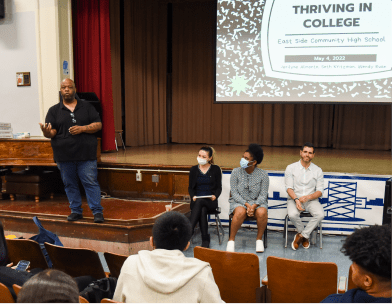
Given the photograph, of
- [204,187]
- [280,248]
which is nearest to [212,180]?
[204,187]

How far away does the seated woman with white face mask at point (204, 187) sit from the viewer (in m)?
3.62

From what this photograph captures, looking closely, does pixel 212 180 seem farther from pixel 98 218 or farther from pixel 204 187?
pixel 98 218

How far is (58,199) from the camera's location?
4.64 m

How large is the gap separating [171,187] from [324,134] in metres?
4.38

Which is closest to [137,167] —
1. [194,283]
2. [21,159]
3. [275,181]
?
[21,159]

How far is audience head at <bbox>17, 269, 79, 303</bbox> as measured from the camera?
94 centimetres

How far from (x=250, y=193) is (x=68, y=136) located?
6.19 ft

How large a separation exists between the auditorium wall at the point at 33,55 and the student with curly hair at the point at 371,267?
4.53 meters

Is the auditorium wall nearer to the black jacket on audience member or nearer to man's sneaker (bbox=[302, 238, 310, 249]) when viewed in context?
the black jacket on audience member

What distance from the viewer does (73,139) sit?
340 centimetres

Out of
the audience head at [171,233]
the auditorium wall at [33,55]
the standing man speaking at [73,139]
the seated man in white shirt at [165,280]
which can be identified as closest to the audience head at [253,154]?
the standing man speaking at [73,139]

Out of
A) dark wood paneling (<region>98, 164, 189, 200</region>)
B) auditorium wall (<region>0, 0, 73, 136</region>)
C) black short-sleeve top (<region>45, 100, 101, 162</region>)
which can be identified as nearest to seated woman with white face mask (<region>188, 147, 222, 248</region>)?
dark wood paneling (<region>98, 164, 189, 200</region>)

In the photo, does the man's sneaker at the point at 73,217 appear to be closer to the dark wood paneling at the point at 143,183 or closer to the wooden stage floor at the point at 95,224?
the wooden stage floor at the point at 95,224

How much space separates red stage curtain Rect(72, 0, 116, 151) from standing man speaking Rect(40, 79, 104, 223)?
2189mm
